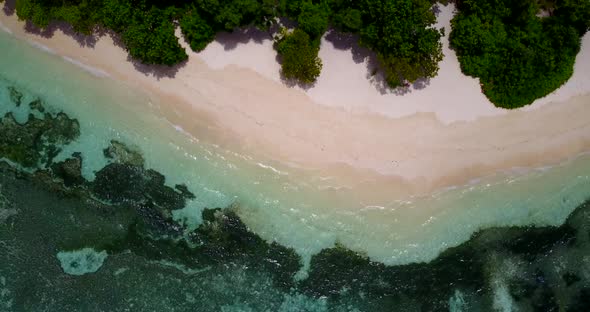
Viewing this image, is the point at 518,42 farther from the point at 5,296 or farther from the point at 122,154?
the point at 5,296

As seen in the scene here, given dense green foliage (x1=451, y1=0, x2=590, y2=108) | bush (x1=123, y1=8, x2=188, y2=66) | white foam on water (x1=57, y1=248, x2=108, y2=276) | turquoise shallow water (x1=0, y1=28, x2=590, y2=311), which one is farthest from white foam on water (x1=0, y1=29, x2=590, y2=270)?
dense green foliage (x1=451, y1=0, x2=590, y2=108)

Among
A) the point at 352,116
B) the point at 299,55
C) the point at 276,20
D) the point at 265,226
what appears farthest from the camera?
the point at 265,226

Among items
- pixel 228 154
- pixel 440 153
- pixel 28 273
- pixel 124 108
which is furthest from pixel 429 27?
pixel 28 273

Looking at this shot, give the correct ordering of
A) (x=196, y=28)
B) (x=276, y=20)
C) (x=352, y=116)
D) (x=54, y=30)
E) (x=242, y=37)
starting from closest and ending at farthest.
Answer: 1. (x=196, y=28)
2. (x=276, y=20)
3. (x=242, y=37)
4. (x=352, y=116)
5. (x=54, y=30)

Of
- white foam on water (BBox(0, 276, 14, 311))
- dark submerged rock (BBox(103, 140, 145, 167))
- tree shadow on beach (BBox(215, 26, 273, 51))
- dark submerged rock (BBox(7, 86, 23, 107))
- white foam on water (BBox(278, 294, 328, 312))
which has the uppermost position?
tree shadow on beach (BBox(215, 26, 273, 51))

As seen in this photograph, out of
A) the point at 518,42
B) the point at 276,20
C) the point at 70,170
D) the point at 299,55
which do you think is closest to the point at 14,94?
the point at 70,170

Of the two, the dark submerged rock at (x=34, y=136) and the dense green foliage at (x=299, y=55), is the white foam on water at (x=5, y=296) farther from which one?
the dense green foliage at (x=299, y=55)

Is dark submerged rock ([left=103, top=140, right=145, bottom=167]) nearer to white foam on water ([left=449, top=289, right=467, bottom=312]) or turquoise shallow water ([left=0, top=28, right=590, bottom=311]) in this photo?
turquoise shallow water ([left=0, top=28, right=590, bottom=311])
